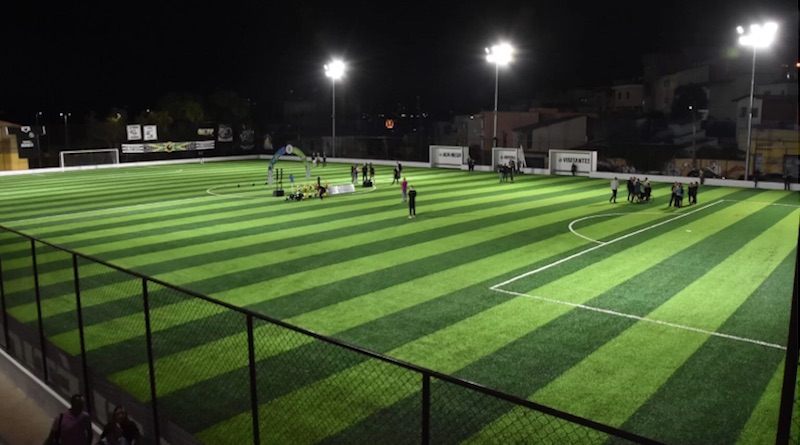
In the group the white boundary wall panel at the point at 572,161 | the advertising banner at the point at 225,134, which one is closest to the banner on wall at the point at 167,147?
the advertising banner at the point at 225,134

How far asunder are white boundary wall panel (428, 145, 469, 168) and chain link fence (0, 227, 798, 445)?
145 feet

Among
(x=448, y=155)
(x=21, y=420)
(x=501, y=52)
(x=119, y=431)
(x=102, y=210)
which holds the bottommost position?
(x=21, y=420)

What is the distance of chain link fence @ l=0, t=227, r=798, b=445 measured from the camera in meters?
8.93

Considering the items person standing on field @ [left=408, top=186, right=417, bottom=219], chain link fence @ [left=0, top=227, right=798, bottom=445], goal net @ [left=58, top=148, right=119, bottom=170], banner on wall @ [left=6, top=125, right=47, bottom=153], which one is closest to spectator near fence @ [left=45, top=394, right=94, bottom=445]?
chain link fence @ [left=0, top=227, right=798, bottom=445]

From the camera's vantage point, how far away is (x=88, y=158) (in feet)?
206

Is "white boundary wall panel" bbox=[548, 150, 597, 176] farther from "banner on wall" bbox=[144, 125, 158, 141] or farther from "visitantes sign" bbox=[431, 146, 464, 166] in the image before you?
"banner on wall" bbox=[144, 125, 158, 141]

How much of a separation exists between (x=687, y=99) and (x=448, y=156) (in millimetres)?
40025

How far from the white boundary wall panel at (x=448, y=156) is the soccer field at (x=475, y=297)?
2565 cm

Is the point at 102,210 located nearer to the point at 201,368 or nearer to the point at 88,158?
the point at 201,368

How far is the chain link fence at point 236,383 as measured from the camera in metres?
8.93

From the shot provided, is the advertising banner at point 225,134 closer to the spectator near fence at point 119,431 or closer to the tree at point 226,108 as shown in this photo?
the tree at point 226,108

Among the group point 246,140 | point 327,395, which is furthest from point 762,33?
point 246,140

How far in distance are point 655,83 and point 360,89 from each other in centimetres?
4611

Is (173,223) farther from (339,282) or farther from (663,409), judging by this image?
(663,409)
